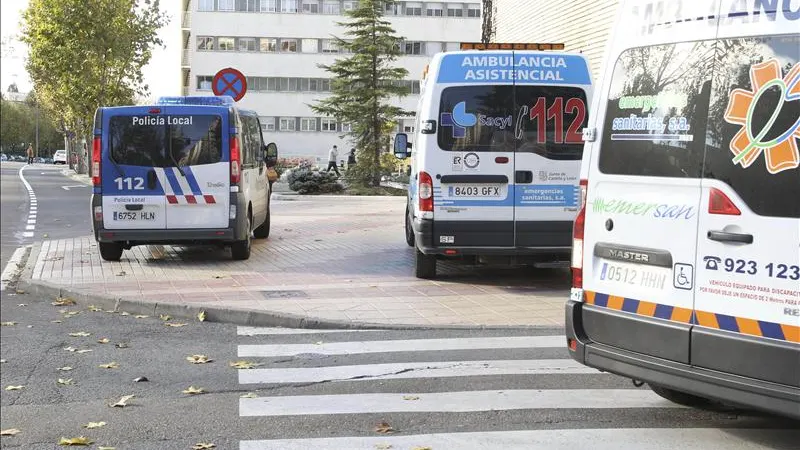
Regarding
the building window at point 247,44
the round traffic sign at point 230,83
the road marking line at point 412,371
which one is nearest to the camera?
the road marking line at point 412,371

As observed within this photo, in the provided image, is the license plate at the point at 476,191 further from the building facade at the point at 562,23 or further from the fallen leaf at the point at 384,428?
the fallen leaf at the point at 384,428

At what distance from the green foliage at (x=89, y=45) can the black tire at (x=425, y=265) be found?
135 ft

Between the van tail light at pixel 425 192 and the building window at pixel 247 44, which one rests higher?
the building window at pixel 247 44

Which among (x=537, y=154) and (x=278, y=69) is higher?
(x=278, y=69)

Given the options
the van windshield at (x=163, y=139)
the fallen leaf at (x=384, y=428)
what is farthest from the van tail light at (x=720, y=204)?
the van windshield at (x=163, y=139)

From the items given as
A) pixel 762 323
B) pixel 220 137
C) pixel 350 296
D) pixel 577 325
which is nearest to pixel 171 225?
pixel 220 137

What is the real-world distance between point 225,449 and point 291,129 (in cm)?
6646

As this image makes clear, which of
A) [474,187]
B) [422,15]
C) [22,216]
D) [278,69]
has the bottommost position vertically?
[22,216]

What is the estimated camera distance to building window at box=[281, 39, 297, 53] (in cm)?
6956

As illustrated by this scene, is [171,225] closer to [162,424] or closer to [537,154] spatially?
[537,154]

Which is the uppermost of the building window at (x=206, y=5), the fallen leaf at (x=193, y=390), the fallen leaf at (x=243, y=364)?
the building window at (x=206, y=5)

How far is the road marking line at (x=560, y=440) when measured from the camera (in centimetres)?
485

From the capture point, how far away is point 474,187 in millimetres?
10406

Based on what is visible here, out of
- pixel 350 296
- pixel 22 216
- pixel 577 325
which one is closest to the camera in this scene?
pixel 577 325
